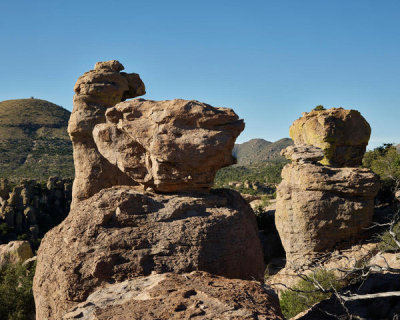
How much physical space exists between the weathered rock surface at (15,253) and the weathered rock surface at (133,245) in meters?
13.6

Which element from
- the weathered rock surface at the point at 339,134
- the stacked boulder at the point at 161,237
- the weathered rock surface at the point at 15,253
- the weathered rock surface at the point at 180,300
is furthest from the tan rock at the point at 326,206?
the weathered rock surface at the point at 15,253

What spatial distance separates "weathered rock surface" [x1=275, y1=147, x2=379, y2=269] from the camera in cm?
1299

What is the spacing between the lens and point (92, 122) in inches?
535

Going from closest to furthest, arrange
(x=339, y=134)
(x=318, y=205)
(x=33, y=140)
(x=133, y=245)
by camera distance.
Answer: (x=133, y=245)
(x=318, y=205)
(x=339, y=134)
(x=33, y=140)

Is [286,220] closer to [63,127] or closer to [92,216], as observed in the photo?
[92,216]

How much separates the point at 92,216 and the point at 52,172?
5895 centimetres

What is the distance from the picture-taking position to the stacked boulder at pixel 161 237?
4.55 metres

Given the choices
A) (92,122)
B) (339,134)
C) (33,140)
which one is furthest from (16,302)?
(33,140)

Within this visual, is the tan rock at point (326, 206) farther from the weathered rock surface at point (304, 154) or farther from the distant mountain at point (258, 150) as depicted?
the distant mountain at point (258, 150)

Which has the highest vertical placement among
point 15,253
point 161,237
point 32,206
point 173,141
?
point 173,141

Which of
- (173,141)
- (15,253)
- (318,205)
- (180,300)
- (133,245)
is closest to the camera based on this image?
(180,300)

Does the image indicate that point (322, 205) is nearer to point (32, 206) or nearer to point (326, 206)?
point (326, 206)

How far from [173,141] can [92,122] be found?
792 centimetres

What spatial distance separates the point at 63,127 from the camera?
8488 cm
